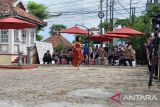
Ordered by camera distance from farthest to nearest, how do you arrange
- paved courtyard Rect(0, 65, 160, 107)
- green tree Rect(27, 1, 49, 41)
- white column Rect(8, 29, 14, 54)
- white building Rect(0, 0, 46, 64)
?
green tree Rect(27, 1, 49, 41) → white column Rect(8, 29, 14, 54) → white building Rect(0, 0, 46, 64) → paved courtyard Rect(0, 65, 160, 107)

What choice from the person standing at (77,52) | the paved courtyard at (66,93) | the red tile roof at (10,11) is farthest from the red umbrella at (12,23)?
the paved courtyard at (66,93)

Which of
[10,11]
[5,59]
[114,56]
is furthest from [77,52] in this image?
[10,11]

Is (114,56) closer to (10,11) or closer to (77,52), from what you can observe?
(10,11)

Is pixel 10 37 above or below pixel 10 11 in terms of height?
below

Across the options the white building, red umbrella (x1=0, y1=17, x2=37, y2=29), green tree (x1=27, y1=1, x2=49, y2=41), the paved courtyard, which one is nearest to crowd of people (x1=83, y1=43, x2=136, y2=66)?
the white building

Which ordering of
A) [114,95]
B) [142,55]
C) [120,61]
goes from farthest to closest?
[142,55]
[120,61]
[114,95]

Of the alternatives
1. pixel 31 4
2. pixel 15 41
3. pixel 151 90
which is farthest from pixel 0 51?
pixel 31 4

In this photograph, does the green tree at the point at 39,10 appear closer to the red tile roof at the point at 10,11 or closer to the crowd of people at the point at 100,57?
the red tile roof at the point at 10,11

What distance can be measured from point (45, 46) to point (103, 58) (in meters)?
8.40

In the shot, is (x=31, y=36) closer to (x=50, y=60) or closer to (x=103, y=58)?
(x=50, y=60)

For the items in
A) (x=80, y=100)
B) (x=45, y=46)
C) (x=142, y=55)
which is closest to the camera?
(x=80, y=100)

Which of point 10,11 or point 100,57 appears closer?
point 10,11

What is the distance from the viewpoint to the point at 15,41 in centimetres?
3400

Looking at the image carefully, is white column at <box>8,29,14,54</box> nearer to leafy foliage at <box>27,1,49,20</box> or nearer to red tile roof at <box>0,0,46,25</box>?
red tile roof at <box>0,0,46,25</box>
